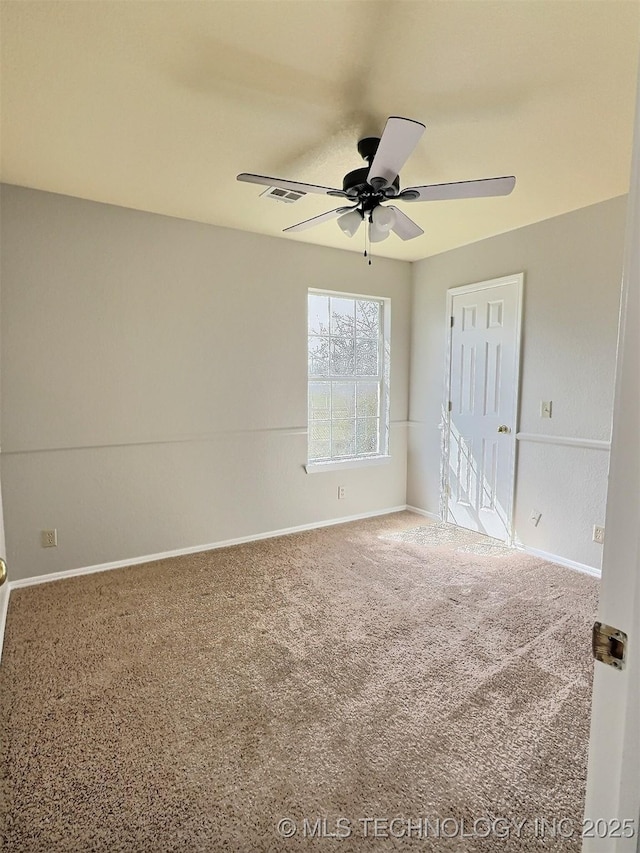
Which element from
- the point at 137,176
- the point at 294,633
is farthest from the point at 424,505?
the point at 137,176

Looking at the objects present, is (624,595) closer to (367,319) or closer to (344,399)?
(344,399)

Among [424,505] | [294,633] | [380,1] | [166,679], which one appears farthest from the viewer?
[424,505]

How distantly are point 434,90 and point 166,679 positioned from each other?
9.10 ft

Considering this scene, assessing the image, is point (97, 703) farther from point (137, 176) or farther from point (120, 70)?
point (137, 176)

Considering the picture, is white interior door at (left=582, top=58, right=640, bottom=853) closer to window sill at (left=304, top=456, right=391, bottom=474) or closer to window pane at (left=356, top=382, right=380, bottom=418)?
window sill at (left=304, top=456, right=391, bottom=474)

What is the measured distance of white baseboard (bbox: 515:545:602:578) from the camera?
3199 millimetres

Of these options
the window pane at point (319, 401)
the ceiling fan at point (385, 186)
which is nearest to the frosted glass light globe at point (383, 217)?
the ceiling fan at point (385, 186)

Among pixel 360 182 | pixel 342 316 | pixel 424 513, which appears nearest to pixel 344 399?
pixel 342 316

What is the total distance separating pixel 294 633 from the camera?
95.0 inches

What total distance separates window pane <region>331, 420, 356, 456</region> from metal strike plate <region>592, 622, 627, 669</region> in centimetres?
376

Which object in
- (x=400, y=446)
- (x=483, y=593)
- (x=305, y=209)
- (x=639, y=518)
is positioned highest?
(x=305, y=209)

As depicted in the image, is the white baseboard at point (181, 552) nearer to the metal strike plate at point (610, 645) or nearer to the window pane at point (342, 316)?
the window pane at point (342, 316)

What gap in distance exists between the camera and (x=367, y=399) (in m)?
4.54

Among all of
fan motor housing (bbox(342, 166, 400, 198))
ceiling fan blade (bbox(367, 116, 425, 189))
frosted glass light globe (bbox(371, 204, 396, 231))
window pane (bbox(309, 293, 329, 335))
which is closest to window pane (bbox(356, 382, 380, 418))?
window pane (bbox(309, 293, 329, 335))
